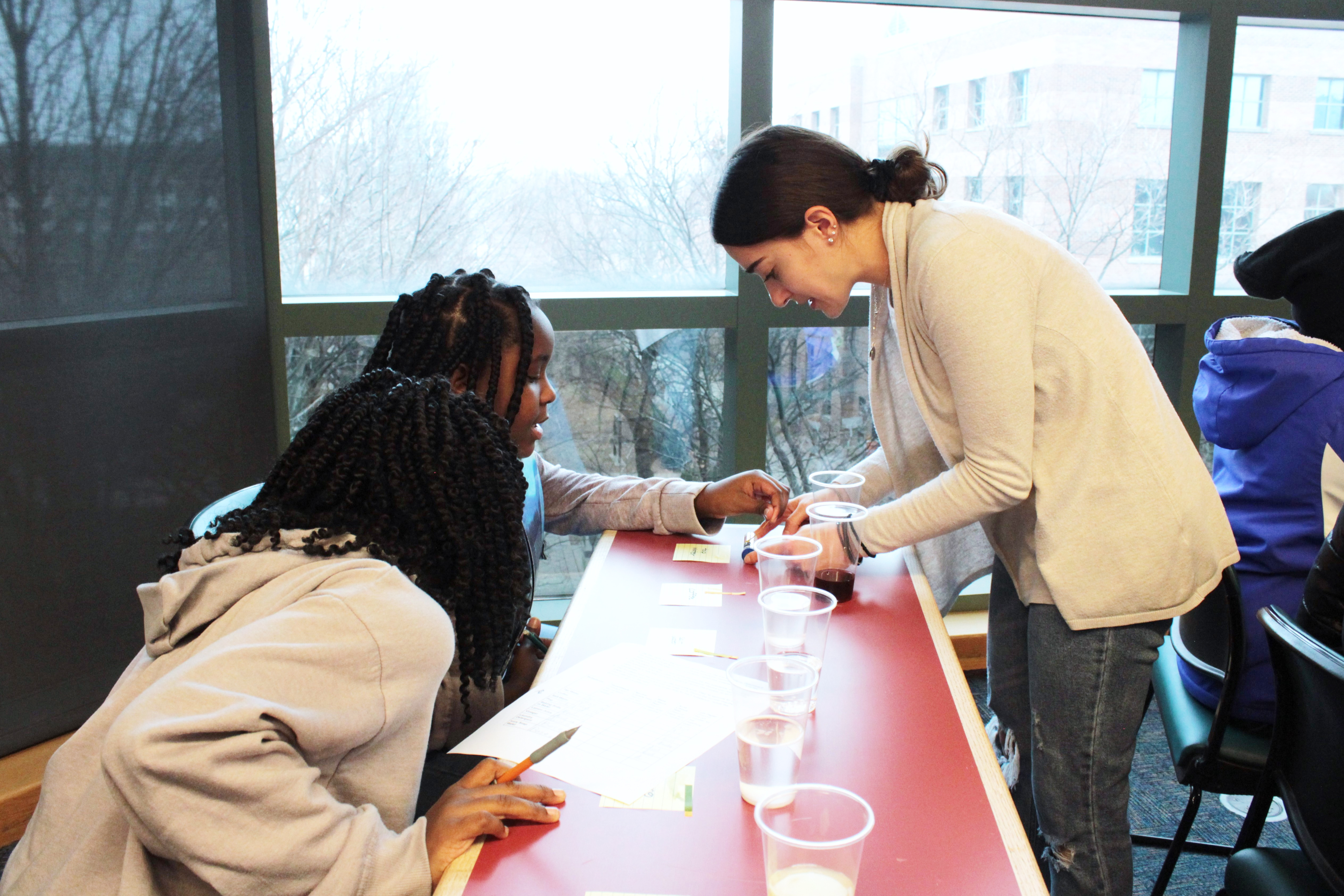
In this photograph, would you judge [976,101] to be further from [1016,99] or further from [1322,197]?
[1322,197]

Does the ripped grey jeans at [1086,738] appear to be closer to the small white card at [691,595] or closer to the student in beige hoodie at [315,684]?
the small white card at [691,595]

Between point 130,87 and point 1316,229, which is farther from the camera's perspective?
point 130,87

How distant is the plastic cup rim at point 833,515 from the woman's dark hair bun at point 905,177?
0.52 m

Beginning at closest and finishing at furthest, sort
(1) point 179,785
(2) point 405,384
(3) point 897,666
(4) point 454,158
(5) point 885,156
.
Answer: (1) point 179,785, (2) point 405,384, (3) point 897,666, (5) point 885,156, (4) point 454,158

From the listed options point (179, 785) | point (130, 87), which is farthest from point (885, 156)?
point (130, 87)

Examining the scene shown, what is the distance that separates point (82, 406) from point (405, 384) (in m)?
1.49

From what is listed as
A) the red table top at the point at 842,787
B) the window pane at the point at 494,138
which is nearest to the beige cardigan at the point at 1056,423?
the red table top at the point at 842,787

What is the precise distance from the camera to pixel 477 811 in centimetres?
98

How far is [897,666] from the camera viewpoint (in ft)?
4.56

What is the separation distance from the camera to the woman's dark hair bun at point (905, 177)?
5.02ft

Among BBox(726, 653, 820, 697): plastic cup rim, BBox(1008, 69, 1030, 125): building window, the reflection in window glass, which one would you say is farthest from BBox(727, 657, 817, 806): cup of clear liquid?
BBox(1008, 69, 1030, 125): building window

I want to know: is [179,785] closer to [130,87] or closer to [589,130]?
[130,87]

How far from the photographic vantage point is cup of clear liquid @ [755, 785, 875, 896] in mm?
810

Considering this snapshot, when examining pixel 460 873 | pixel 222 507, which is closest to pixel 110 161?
pixel 222 507
